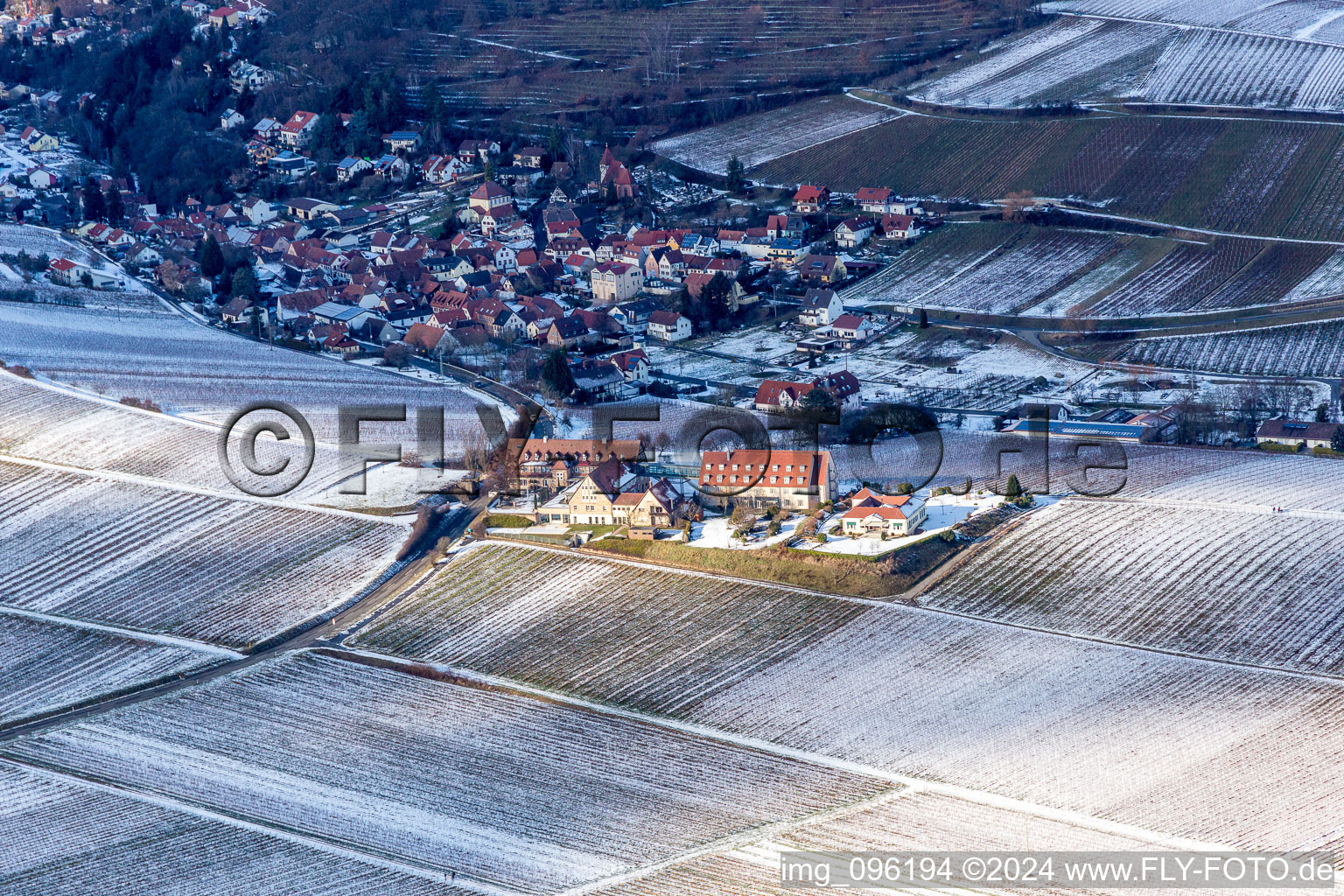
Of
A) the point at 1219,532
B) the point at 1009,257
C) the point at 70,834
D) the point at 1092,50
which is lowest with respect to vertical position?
the point at 70,834

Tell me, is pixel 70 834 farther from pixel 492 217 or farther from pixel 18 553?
pixel 492 217

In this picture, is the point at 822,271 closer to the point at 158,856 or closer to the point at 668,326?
the point at 668,326

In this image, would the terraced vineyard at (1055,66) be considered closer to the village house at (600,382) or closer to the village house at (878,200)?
the village house at (878,200)

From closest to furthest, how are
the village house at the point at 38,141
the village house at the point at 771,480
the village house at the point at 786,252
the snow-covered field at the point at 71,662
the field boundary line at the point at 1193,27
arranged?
1. the snow-covered field at the point at 71,662
2. the village house at the point at 771,480
3. the village house at the point at 786,252
4. the field boundary line at the point at 1193,27
5. the village house at the point at 38,141

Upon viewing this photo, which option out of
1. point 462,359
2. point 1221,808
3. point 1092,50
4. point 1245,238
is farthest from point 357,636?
point 1092,50

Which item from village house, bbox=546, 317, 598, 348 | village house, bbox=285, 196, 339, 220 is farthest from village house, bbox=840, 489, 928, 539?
village house, bbox=285, 196, 339, 220

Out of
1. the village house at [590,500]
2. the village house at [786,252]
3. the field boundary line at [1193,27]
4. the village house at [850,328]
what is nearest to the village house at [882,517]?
the village house at [590,500]

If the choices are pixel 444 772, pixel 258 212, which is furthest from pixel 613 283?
pixel 444 772
